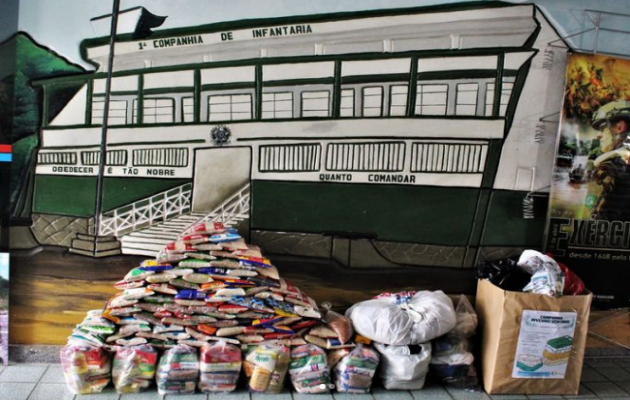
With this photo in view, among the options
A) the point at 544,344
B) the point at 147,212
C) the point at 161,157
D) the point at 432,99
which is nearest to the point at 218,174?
the point at 161,157

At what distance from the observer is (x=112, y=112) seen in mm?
3275

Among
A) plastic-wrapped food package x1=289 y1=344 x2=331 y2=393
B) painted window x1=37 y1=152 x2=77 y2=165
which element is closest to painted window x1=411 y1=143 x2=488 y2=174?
plastic-wrapped food package x1=289 y1=344 x2=331 y2=393

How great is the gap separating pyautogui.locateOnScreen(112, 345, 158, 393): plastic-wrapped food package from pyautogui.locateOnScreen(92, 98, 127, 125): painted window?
4.81 feet

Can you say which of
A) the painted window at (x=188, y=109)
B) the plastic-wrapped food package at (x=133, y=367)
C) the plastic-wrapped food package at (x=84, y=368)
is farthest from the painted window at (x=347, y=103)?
the plastic-wrapped food package at (x=84, y=368)

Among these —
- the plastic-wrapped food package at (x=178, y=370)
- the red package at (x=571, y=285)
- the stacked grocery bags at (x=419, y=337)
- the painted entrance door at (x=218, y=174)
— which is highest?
the painted entrance door at (x=218, y=174)

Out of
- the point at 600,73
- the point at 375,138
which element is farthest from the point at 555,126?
the point at 375,138

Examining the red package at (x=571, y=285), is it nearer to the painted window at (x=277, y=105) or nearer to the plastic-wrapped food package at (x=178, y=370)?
the painted window at (x=277, y=105)

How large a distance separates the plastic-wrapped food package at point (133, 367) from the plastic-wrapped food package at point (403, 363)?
1358mm

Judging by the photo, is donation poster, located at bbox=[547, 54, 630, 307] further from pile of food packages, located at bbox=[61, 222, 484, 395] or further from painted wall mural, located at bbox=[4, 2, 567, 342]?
pile of food packages, located at bbox=[61, 222, 484, 395]

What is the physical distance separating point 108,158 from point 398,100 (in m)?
1.98

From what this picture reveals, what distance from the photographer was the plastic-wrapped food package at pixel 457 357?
3.10m

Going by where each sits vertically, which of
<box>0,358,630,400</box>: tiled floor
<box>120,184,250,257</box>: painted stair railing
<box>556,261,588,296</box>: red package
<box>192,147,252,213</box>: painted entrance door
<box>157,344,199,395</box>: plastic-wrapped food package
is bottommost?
<box>0,358,630,400</box>: tiled floor

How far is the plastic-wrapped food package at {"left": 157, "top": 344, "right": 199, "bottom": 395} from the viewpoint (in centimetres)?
286

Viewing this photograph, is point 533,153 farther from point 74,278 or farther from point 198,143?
point 74,278
